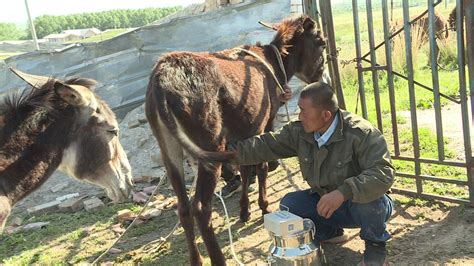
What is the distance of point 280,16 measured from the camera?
7887 mm

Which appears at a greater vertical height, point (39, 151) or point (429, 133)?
point (39, 151)

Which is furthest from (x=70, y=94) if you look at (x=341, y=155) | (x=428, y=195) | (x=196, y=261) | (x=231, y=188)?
(x=428, y=195)

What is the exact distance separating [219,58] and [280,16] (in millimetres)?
4226

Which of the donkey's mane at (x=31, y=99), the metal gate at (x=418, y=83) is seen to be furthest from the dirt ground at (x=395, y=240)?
the donkey's mane at (x=31, y=99)

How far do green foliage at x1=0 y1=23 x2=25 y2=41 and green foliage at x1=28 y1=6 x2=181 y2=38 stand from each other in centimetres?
294

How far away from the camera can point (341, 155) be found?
3.12 meters

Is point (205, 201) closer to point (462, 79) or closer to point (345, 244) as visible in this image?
point (345, 244)

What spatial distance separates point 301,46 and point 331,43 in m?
0.34

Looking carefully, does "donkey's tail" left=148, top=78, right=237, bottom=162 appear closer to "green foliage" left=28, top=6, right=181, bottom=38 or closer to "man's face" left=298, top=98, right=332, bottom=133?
"man's face" left=298, top=98, right=332, bottom=133

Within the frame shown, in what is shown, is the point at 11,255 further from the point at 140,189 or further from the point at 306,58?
the point at 306,58

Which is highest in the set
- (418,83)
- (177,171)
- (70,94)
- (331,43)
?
(70,94)

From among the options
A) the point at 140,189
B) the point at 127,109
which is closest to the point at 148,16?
the point at 127,109

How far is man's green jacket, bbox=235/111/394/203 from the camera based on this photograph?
289 cm

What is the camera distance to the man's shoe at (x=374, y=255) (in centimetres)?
309
